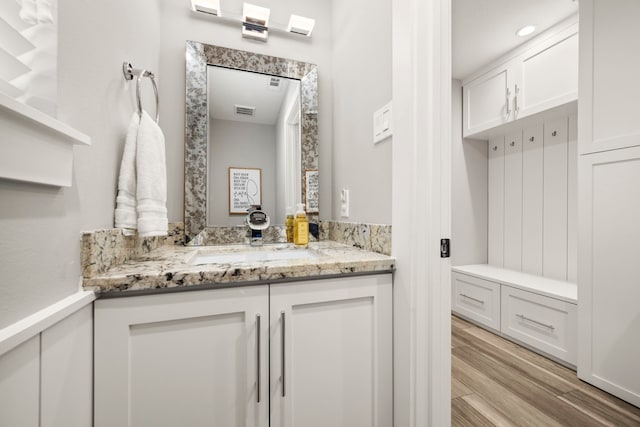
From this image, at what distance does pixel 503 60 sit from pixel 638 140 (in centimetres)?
142

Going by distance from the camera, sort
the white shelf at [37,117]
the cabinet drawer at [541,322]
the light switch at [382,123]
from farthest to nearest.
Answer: the cabinet drawer at [541,322], the light switch at [382,123], the white shelf at [37,117]

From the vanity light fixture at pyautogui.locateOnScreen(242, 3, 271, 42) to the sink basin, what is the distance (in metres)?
1.14

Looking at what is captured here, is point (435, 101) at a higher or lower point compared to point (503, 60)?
lower

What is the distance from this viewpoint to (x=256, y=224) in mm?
1356

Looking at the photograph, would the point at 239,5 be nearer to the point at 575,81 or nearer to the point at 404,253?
the point at 404,253

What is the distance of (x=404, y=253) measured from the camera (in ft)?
2.76

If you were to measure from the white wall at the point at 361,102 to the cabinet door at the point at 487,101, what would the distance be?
170cm

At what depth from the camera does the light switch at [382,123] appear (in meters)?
0.96

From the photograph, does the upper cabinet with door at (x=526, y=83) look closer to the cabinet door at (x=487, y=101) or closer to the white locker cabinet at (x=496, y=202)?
the cabinet door at (x=487, y=101)

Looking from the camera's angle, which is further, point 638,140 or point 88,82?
point 638,140

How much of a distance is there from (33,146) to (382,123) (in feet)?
3.11

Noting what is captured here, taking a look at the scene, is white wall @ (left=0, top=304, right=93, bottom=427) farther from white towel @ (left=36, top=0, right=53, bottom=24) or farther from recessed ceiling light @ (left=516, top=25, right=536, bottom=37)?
recessed ceiling light @ (left=516, top=25, right=536, bottom=37)

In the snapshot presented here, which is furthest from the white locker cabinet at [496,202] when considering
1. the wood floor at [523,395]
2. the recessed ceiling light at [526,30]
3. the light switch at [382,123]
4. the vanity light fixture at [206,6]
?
the vanity light fixture at [206,6]

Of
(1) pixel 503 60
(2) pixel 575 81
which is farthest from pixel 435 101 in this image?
(1) pixel 503 60
